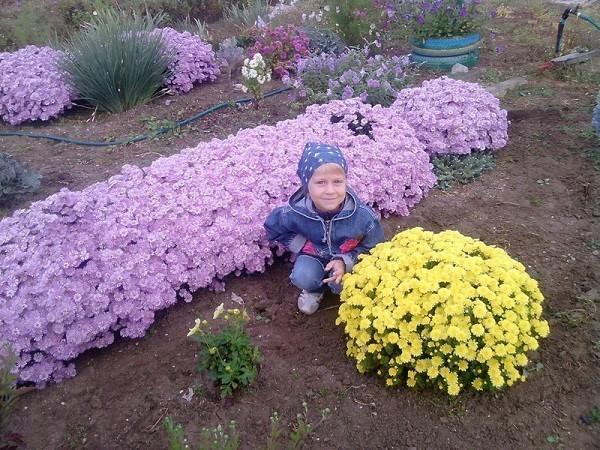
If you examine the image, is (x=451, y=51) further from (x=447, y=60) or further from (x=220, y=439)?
(x=220, y=439)

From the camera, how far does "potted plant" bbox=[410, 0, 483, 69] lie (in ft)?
21.8

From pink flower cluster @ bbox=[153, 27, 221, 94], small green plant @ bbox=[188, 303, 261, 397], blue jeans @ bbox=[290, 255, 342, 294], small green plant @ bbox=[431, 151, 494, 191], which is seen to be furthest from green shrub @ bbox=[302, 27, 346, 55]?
small green plant @ bbox=[188, 303, 261, 397]

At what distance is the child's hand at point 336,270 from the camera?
295cm

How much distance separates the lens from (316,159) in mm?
2793

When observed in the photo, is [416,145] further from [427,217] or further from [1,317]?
[1,317]

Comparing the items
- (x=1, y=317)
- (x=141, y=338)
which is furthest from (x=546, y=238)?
(x=1, y=317)

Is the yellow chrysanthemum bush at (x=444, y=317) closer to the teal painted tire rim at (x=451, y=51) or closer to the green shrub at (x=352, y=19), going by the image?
the teal painted tire rim at (x=451, y=51)

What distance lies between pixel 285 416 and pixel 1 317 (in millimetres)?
1502

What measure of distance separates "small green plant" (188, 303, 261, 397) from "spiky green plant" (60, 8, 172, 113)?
158 inches

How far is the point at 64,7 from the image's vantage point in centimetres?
955

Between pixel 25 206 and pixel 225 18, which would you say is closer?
pixel 25 206

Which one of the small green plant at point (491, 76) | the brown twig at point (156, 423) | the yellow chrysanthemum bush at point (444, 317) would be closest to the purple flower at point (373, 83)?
the small green plant at point (491, 76)

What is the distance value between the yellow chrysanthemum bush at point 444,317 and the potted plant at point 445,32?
15.4 feet

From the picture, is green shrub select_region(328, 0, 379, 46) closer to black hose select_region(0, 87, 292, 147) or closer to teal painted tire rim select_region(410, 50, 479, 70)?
teal painted tire rim select_region(410, 50, 479, 70)
